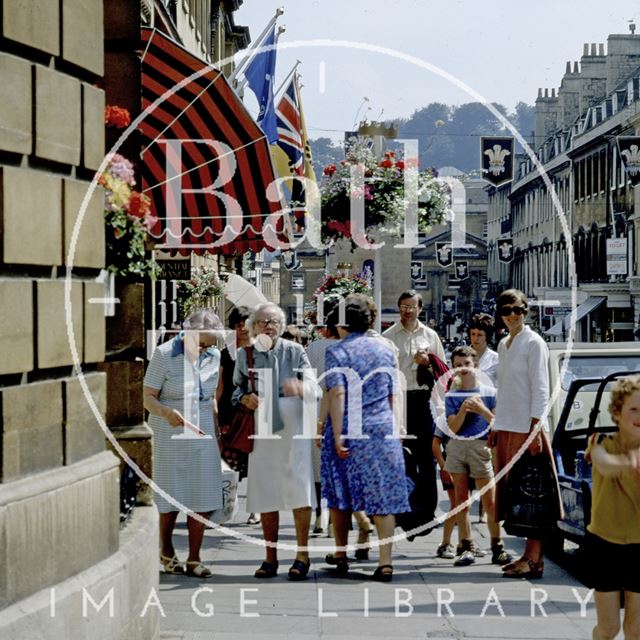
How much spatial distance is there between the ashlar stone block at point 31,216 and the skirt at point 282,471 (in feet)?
11.3

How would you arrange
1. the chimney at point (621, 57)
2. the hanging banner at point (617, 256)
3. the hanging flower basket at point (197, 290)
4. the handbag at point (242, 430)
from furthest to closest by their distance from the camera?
the chimney at point (621, 57) < the hanging banner at point (617, 256) < the hanging flower basket at point (197, 290) < the handbag at point (242, 430)

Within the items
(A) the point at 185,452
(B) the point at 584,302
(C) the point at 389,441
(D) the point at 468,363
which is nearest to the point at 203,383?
(A) the point at 185,452

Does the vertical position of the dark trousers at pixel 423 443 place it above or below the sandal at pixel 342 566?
above

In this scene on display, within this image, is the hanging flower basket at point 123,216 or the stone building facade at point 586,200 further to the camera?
→ the stone building facade at point 586,200

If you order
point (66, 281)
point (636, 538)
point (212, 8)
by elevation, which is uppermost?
point (212, 8)

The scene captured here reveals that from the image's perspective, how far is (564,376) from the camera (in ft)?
40.4

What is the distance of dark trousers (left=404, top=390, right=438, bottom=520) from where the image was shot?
36.3 feet

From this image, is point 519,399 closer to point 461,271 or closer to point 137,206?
point 137,206

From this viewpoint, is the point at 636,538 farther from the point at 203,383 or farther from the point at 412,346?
the point at 412,346

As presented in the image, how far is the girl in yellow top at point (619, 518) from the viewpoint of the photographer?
6.61 meters

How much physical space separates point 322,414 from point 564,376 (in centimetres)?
309

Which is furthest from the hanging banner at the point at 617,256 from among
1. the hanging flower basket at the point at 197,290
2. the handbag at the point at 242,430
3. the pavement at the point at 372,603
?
the handbag at the point at 242,430

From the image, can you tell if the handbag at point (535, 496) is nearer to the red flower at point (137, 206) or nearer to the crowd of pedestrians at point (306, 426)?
the crowd of pedestrians at point (306, 426)

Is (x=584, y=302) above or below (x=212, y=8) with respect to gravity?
below
